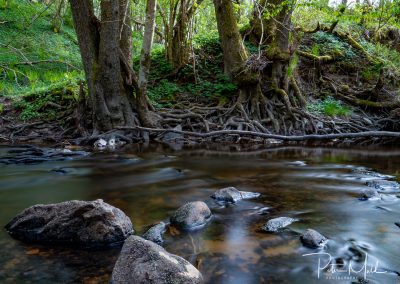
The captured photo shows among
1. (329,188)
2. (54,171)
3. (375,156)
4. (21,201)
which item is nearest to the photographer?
(21,201)

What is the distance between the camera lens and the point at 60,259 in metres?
2.81

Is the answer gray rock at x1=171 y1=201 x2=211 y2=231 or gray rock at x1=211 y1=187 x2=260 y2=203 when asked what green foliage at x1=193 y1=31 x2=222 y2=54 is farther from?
gray rock at x1=171 y1=201 x2=211 y2=231

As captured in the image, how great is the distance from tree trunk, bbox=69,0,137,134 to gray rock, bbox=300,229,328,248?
22.3 feet

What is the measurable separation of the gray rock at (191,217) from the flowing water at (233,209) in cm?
10

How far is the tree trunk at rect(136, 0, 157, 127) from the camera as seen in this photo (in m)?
8.72

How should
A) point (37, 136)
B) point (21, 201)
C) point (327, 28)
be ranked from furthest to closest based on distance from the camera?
point (327, 28)
point (37, 136)
point (21, 201)

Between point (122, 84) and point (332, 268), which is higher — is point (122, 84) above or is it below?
above

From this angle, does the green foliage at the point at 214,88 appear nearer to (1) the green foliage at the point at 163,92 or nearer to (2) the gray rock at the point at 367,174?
(1) the green foliage at the point at 163,92

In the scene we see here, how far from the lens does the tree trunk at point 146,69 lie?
8.72m

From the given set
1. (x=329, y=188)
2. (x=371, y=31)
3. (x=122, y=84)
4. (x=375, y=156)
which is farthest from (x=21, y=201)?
(x=371, y=31)

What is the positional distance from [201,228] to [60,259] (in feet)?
4.02

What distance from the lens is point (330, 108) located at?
11.1m

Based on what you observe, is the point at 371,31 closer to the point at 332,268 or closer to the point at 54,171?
the point at 54,171
